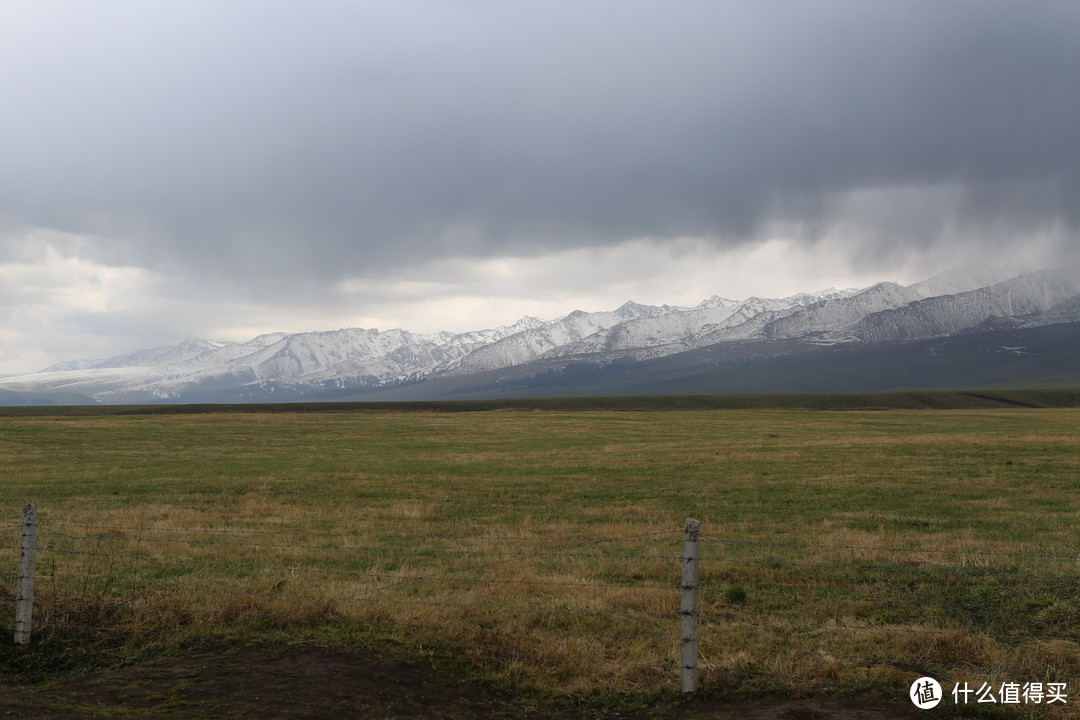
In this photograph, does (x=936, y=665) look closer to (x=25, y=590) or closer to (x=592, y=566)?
(x=592, y=566)

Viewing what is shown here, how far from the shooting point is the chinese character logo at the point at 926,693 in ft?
34.7

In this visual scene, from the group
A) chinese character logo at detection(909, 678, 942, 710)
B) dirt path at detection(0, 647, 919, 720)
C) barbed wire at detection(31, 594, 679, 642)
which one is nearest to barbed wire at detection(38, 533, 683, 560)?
barbed wire at detection(31, 594, 679, 642)

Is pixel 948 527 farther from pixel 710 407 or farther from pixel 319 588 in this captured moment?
pixel 710 407

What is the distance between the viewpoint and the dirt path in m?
10.1

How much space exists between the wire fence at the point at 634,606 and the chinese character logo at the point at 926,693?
0.37 m

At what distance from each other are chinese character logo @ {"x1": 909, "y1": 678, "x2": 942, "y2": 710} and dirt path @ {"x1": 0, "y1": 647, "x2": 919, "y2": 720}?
1.29ft

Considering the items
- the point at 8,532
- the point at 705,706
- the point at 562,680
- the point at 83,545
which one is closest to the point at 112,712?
the point at 562,680

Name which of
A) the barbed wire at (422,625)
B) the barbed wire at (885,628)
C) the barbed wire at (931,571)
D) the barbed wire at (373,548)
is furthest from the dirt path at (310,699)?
the barbed wire at (373,548)

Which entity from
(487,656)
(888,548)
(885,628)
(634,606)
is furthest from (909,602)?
(487,656)

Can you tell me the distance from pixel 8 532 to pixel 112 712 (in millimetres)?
17824

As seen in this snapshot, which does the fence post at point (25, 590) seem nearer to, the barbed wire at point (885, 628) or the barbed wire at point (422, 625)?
the barbed wire at point (422, 625)

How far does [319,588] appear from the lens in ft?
52.5

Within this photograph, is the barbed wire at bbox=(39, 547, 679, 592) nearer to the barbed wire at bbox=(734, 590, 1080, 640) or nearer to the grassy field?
the grassy field

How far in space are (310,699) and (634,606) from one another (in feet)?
22.4
